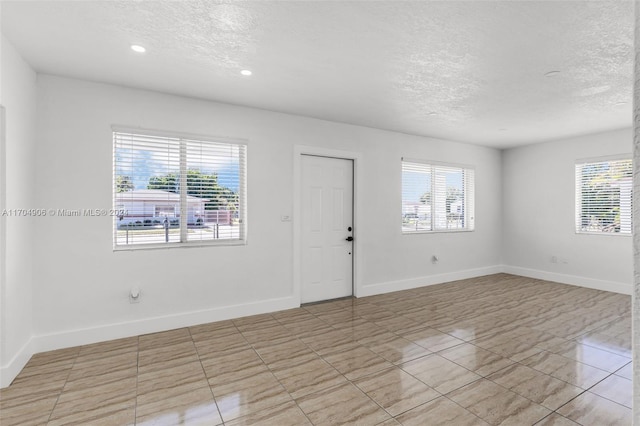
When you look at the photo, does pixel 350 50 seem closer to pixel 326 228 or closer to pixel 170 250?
pixel 326 228

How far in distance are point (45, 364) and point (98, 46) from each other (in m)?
2.82

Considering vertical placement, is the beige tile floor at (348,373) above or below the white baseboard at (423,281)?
below

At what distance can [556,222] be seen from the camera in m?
6.13

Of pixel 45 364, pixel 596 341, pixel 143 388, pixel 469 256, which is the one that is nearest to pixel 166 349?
pixel 143 388

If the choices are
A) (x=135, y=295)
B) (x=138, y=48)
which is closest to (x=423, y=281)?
(x=135, y=295)

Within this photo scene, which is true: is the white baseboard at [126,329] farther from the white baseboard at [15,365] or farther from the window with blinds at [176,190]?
the window with blinds at [176,190]

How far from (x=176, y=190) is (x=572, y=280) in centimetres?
687

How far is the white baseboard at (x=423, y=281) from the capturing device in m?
5.22

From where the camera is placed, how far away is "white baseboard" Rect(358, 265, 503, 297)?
5.22 metres

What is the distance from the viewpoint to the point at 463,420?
2.13 metres

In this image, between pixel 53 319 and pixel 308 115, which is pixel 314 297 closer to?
pixel 308 115

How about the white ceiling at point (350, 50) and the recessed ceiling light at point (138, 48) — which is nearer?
the white ceiling at point (350, 50)

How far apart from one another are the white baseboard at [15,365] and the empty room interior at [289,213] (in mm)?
25

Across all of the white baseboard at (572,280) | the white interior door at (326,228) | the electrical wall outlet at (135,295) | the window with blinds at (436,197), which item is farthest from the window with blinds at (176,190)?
the white baseboard at (572,280)
